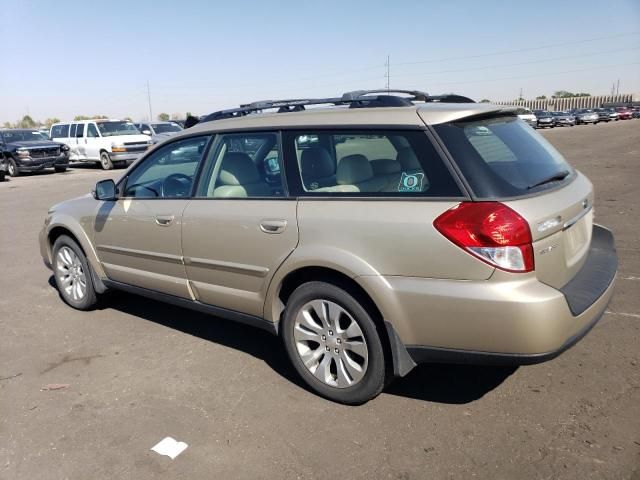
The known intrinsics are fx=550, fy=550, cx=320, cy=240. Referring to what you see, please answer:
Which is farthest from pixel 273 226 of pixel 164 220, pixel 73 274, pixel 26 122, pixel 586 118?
pixel 26 122

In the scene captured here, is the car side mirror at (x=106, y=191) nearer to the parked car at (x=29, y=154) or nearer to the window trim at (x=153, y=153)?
the window trim at (x=153, y=153)

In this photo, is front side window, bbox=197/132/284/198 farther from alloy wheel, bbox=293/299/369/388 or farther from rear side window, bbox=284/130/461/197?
alloy wheel, bbox=293/299/369/388

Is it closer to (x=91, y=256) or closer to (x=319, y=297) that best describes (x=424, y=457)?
(x=319, y=297)

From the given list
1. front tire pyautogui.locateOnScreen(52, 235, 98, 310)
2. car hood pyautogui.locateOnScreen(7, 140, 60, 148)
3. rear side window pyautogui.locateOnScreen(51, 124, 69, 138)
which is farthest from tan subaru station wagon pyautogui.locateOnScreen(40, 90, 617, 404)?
rear side window pyautogui.locateOnScreen(51, 124, 69, 138)

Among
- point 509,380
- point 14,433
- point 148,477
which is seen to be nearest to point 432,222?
point 509,380

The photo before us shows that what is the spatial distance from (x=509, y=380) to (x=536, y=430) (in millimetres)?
573

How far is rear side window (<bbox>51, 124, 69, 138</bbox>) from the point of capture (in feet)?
75.4

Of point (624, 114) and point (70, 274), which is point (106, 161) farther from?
point (624, 114)

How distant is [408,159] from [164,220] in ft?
6.54

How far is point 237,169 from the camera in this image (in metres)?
3.93

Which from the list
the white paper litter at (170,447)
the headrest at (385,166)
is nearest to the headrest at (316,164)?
the headrest at (385,166)

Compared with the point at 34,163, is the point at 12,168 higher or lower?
lower

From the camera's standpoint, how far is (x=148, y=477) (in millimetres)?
2770

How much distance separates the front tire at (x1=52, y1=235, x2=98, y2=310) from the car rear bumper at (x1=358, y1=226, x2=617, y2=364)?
123 inches
